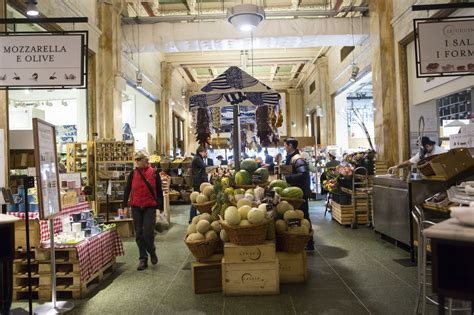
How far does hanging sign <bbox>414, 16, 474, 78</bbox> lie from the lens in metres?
4.76

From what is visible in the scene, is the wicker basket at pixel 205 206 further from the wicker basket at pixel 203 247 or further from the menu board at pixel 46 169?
the menu board at pixel 46 169

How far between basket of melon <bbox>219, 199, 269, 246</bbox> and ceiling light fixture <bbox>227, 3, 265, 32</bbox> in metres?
4.36

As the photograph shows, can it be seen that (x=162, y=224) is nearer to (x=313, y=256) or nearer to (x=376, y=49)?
(x=313, y=256)

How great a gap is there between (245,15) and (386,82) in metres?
3.37

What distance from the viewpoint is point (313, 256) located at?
569 cm

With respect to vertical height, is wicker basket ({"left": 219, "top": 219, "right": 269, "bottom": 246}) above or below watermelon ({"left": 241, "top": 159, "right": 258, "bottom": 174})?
below

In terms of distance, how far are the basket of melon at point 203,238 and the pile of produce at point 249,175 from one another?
83 centimetres

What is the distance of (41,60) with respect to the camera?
178 inches

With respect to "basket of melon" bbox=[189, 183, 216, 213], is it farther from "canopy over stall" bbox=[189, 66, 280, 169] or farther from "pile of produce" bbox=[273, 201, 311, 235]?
"canopy over stall" bbox=[189, 66, 280, 169]

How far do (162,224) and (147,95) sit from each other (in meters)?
6.65

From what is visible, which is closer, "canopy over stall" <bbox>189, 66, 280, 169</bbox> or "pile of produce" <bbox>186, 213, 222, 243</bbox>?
"pile of produce" <bbox>186, 213, 222, 243</bbox>

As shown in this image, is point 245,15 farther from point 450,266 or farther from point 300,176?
point 450,266

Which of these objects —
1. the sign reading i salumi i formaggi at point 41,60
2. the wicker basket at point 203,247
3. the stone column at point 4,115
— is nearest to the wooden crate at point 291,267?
the wicker basket at point 203,247

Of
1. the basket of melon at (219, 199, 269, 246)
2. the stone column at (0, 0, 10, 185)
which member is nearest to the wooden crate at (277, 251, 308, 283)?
the basket of melon at (219, 199, 269, 246)
